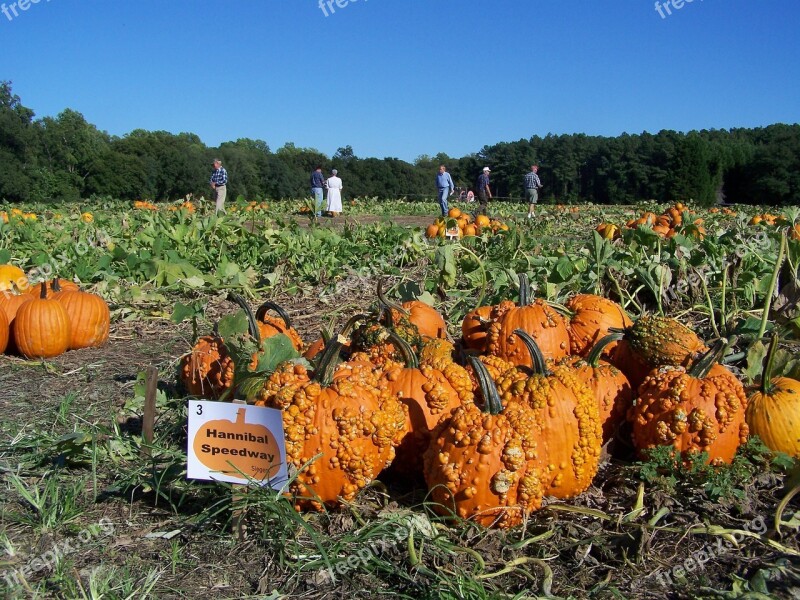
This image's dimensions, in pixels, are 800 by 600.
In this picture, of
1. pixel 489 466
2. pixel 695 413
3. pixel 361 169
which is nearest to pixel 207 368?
pixel 489 466

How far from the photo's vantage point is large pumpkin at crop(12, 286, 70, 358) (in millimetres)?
5242

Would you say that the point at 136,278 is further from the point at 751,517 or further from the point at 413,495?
the point at 751,517

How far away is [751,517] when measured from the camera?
7.90 feet

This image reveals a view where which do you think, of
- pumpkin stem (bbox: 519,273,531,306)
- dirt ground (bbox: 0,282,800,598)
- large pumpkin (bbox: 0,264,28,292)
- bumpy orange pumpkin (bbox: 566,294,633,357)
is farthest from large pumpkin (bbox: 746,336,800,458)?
large pumpkin (bbox: 0,264,28,292)

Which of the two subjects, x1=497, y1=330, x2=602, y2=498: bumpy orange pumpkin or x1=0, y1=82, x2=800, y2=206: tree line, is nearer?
x1=497, y1=330, x2=602, y2=498: bumpy orange pumpkin

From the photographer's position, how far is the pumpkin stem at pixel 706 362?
9.18ft

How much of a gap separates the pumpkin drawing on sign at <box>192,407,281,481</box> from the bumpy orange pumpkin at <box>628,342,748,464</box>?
1.49 metres

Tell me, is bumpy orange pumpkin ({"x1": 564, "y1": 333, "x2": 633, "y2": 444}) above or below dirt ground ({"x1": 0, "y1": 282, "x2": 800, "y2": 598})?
above

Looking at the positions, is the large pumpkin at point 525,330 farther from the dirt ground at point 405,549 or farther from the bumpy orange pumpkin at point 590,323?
the dirt ground at point 405,549

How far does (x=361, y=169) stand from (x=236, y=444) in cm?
5543

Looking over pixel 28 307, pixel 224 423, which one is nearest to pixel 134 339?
pixel 28 307

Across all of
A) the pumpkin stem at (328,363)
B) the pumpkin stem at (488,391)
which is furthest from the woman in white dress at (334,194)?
the pumpkin stem at (488,391)

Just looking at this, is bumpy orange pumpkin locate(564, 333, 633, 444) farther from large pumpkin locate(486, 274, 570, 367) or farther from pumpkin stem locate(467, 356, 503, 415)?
pumpkin stem locate(467, 356, 503, 415)

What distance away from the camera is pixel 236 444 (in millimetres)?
2482
